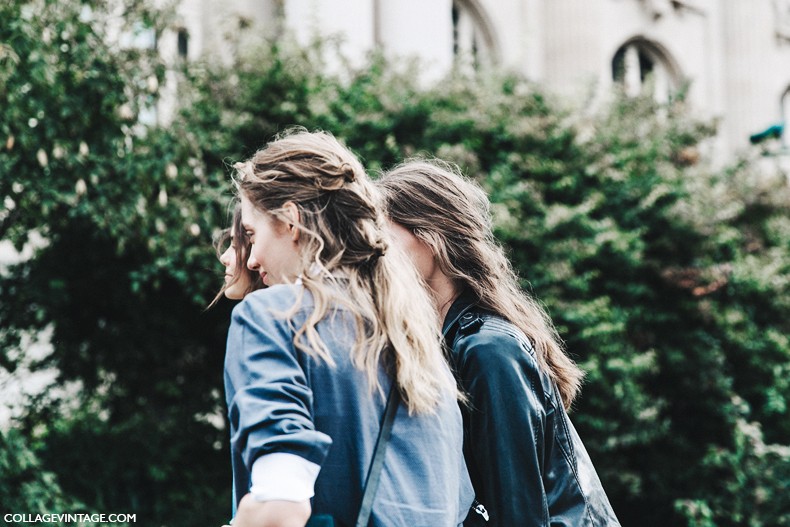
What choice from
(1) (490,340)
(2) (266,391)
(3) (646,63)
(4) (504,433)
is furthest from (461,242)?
(3) (646,63)

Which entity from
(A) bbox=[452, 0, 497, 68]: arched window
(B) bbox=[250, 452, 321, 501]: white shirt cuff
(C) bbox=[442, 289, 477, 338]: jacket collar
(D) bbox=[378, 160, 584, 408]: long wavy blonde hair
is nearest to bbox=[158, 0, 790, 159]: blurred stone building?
(A) bbox=[452, 0, 497, 68]: arched window

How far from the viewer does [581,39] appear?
14469 millimetres

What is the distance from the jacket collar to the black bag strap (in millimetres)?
717

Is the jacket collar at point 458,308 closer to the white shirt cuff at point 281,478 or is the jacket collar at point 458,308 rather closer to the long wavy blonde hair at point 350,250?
the long wavy blonde hair at point 350,250

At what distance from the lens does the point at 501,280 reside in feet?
9.25

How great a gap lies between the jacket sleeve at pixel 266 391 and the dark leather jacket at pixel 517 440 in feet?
2.36

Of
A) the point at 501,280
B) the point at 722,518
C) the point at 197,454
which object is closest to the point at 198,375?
the point at 197,454

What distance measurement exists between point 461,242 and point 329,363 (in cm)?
106

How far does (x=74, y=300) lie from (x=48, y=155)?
1977 mm

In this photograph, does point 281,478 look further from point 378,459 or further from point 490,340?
point 490,340

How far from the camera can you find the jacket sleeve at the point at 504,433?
230 centimetres

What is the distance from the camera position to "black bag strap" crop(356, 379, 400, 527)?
1784 millimetres

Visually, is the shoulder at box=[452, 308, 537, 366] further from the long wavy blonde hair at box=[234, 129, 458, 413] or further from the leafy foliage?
the leafy foliage

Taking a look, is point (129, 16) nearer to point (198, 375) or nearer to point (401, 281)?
point (198, 375)
